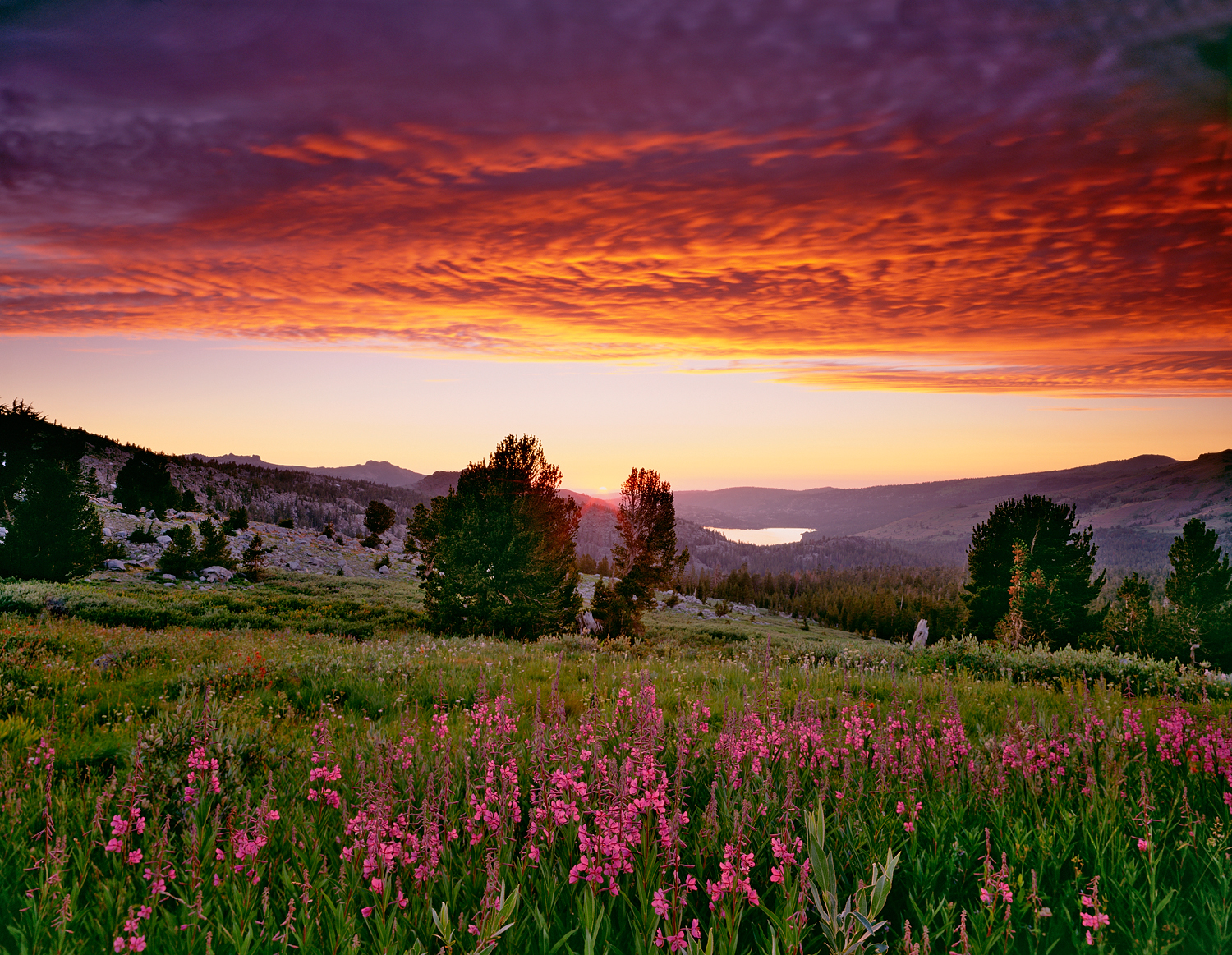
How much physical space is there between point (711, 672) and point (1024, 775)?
19.4ft

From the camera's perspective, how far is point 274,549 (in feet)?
206

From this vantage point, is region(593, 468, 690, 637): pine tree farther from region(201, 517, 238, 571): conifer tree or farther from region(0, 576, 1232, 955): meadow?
region(0, 576, 1232, 955): meadow

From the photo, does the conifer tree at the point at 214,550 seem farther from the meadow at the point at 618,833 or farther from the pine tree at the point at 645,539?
the meadow at the point at 618,833

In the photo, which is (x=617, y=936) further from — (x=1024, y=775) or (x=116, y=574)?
(x=116, y=574)

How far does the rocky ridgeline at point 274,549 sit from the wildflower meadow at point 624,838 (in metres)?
47.7

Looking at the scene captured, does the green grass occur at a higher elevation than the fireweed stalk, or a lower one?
lower

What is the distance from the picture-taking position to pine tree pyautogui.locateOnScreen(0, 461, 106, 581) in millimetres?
34344

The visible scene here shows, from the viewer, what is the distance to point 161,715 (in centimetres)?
597

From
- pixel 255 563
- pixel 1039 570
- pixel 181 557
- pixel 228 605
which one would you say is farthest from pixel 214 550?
pixel 1039 570

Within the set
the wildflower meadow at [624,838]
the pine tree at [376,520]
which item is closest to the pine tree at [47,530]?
the wildflower meadow at [624,838]

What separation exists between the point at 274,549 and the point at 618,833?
226 ft

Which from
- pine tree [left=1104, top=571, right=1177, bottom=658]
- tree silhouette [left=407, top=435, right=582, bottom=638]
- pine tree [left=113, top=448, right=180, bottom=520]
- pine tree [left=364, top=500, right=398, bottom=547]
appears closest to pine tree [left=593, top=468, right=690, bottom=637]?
tree silhouette [left=407, top=435, right=582, bottom=638]

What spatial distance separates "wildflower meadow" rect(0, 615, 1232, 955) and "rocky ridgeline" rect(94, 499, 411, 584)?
156 feet

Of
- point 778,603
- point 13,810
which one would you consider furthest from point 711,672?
point 778,603
